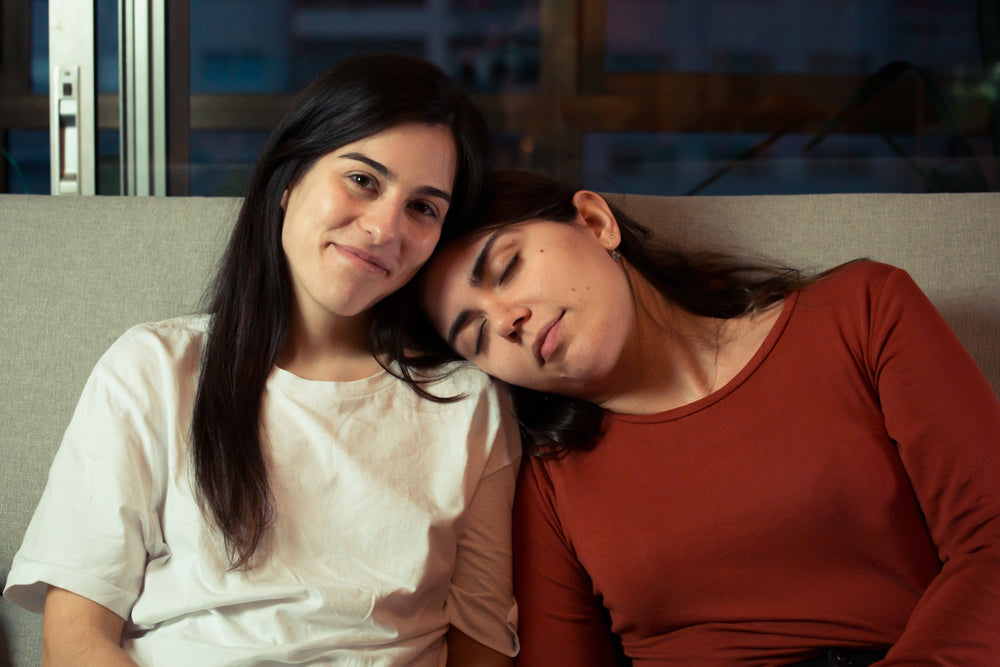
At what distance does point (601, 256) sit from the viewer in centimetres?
118

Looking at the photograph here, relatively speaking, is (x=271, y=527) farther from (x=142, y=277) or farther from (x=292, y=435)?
(x=142, y=277)

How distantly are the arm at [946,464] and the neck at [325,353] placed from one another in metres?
0.67

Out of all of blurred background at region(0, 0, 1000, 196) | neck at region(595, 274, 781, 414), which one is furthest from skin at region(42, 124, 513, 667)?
blurred background at region(0, 0, 1000, 196)

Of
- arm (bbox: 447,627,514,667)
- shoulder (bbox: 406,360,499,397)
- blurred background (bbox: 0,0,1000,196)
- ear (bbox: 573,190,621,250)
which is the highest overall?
blurred background (bbox: 0,0,1000,196)

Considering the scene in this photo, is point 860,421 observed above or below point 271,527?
above

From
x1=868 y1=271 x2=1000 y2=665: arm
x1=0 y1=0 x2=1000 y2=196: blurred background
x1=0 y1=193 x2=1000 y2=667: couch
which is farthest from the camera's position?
x1=0 y1=0 x2=1000 y2=196: blurred background

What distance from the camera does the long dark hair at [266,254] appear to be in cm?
107

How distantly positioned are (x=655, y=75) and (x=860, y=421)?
1461 mm

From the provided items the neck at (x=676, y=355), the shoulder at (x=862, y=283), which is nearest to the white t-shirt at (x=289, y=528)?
the neck at (x=676, y=355)

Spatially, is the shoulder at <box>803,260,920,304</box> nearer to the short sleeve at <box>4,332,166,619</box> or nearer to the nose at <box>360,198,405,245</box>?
the nose at <box>360,198,405,245</box>

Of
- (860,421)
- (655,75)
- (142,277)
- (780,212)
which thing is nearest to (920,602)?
(860,421)

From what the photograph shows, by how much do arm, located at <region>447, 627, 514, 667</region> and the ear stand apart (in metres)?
0.57

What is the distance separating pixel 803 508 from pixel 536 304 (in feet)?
1.32

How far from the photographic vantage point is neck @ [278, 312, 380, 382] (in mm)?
1209
